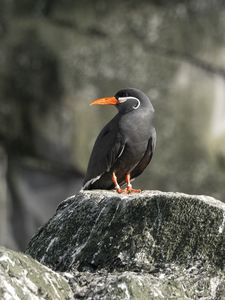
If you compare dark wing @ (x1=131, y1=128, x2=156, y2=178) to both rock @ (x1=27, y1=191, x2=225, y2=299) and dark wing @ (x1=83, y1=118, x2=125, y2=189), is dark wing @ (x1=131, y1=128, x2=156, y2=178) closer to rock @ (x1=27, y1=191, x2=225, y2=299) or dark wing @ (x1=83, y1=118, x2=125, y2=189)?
dark wing @ (x1=83, y1=118, x2=125, y2=189)

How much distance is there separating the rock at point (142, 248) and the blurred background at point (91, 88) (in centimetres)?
1236

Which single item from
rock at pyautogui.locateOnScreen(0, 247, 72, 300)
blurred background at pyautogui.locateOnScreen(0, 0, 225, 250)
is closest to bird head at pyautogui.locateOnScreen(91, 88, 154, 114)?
rock at pyautogui.locateOnScreen(0, 247, 72, 300)

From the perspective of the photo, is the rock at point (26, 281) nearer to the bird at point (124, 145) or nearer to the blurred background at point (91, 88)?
the bird at point (124, 145)

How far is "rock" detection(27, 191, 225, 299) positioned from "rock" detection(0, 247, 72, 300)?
164 millimetres

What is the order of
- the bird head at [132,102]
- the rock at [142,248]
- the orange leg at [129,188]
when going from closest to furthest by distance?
the rock at [142,248] → the orange leg at [129,188] → the bird head at [132,102]

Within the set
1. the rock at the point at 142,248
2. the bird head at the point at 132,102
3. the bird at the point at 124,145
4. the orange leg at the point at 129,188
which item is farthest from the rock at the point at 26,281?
the bird head at the point at 132,102

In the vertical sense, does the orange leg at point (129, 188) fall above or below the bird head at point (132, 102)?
below

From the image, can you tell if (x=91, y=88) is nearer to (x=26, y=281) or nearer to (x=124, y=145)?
(x=124, y=145)

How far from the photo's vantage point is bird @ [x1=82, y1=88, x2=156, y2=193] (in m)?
10.1

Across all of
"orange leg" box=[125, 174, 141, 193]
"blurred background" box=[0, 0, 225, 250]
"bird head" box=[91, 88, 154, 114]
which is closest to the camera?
"orange leg" box=[125, 174, 141, 193]

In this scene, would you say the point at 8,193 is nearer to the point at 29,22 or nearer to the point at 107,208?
the point at 29,22

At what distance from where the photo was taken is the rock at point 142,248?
6.90 metres

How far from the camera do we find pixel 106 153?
10188 mm

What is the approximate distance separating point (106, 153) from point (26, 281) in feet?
12.0
